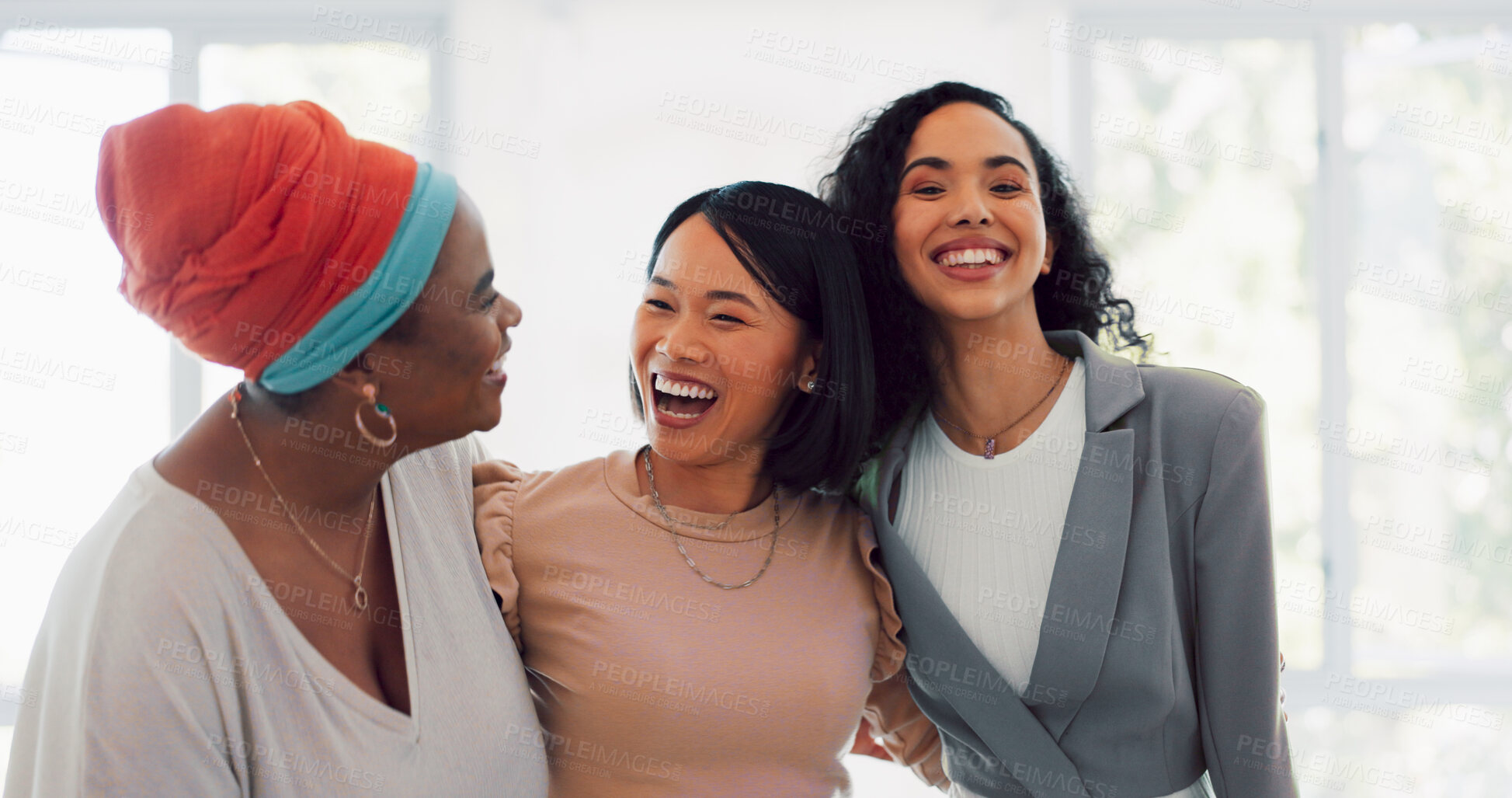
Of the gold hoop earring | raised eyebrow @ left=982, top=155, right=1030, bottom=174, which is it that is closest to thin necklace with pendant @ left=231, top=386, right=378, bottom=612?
the gold hoop earring

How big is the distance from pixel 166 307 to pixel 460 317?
11.2 inches

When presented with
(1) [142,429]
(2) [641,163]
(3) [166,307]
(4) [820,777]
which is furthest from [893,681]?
(1) [142,429]

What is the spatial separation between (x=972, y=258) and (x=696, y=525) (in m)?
0.64

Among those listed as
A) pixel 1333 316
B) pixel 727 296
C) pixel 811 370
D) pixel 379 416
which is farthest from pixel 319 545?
pixel 1333 316

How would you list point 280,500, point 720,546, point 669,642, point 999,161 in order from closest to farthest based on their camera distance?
1. point 280,500
2. point 669,642
3. point 720,546
4. point 999,161

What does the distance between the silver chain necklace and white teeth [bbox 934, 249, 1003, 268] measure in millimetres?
487

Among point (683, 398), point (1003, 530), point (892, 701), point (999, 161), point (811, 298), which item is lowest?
point (892, 701)

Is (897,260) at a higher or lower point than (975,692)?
higher

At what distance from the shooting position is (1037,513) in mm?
1586

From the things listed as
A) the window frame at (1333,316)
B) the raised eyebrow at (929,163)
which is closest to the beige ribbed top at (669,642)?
the raised eyebrow at (929,163)

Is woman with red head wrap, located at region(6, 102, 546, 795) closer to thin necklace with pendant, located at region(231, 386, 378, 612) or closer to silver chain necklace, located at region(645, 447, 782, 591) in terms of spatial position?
thin necklace with pendant, located at region(231, 386, 378, 612)

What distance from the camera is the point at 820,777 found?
1493 millimetres

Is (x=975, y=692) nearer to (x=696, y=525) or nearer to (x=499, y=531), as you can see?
(x=696, y=525)

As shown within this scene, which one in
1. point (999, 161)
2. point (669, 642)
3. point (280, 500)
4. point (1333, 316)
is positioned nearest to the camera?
point (280, 500)
